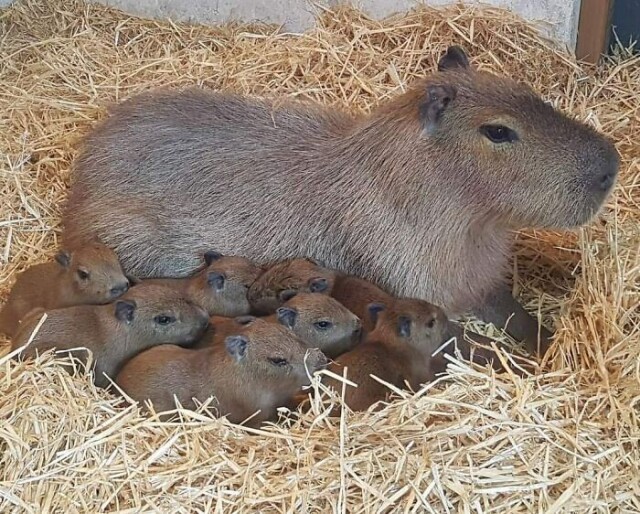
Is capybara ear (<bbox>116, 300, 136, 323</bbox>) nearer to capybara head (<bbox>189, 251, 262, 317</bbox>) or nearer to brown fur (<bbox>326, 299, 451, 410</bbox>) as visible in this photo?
capybara head (<bbox>189, 251, 262, 317</bbox>)

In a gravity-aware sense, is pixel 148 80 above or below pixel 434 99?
below

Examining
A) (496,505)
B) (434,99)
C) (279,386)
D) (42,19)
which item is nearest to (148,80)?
(42,19)

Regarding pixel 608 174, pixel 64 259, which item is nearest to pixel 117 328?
pixel 64 259

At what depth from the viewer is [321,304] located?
3473 millimetres

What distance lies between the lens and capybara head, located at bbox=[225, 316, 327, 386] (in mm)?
3295

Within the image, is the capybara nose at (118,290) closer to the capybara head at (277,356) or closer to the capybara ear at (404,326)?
the capybara head at (277,356)

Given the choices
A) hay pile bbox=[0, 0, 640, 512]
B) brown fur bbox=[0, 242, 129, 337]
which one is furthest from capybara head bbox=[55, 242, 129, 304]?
hay pile bbox=[0, 0, 640, 512]

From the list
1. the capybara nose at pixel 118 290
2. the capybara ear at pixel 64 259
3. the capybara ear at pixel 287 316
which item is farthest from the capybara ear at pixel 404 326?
the capybara ear at pixel 64 259

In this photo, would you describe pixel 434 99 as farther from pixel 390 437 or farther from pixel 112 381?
pixel 112 381

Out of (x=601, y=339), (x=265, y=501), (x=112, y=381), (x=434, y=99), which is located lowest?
(x=112, y=381)

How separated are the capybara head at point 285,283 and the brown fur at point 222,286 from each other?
51 millimetres

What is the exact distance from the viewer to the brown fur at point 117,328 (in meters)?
3.41

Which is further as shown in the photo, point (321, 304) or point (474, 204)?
point (474, 204)

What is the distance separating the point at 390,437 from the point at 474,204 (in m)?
1.15
